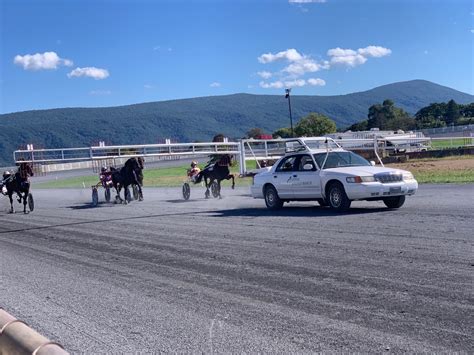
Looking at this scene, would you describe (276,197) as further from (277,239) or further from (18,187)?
(18,187)

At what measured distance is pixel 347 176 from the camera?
15.6 m

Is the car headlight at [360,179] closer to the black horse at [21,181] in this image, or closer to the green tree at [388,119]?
the black horse at [21,181]

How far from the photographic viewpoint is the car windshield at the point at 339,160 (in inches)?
662

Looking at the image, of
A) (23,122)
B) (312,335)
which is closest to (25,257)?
(312,335)

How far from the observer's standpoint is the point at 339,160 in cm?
1692

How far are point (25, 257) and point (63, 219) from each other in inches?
308

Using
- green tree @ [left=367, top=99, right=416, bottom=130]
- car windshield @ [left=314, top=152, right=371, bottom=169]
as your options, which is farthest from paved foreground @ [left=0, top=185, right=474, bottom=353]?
green tree @ [left=367, top=99, right=416, bottom=130]

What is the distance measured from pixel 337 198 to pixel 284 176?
2144 millimetres

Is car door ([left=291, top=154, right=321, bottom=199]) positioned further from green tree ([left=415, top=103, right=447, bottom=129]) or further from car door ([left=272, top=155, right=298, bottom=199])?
green tree ([left=415, top=103, right=447, bottom=129])

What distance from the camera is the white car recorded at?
1536cm

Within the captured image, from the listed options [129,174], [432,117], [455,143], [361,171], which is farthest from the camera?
[432,117]

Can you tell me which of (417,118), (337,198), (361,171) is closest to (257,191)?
(337,198)

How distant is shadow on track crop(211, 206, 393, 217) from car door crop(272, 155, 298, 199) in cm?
50

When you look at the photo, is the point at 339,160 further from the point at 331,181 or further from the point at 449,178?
the point at 449,178
